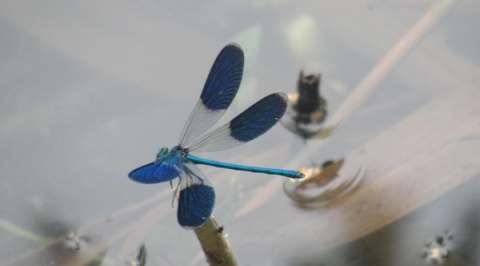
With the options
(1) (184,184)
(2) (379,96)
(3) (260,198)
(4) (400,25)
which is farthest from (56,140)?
(4) (400,25)

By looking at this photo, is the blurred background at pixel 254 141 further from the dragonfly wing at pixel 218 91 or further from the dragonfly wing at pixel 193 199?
the dragonfly wing at pixel 193 199

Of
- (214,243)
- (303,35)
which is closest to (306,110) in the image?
(303,35)

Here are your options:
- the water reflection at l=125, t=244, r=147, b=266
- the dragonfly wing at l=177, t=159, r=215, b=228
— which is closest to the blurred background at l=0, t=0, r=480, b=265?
the water reflection at l=125, t=244, r=147, b=266

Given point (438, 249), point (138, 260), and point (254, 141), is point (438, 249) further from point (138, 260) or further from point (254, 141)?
point (138, 260)

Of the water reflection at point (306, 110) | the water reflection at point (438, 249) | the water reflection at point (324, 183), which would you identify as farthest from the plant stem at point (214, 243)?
the water reflection at point (306, 110)

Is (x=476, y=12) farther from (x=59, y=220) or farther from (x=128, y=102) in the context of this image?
(x=59, y=220)

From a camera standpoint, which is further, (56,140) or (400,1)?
(400,1)
